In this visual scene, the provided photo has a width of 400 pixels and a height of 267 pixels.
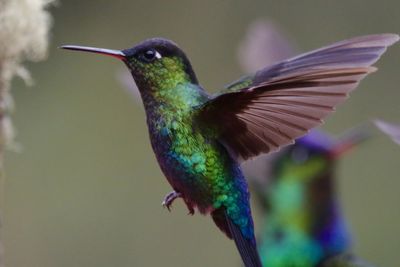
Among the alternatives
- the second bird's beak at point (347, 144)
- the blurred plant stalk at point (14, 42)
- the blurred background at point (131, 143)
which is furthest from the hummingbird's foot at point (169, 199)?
the blurred background at point (131, 143)

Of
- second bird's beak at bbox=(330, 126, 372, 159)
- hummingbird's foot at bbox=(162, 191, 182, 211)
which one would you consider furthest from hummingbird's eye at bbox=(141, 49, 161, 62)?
second bird's beak at bbox=(330, 126, 372, 159)

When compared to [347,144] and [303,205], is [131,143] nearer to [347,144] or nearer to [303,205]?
[303,205]

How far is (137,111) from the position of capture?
4.36 meters

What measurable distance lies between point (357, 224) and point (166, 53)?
3.16 metres

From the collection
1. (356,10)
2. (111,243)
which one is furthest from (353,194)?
(111,243)

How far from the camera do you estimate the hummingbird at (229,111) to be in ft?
3.30

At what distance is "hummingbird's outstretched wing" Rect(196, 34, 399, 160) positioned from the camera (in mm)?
998

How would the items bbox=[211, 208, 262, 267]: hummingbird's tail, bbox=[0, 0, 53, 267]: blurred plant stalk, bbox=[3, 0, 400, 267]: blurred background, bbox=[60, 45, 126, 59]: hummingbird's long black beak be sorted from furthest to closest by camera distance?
bbox=[3, 0, 400, 267]: blurred background
bbox=[0, 0, 53, 267]: blurred plant stalk
bbox=[211, 208, 262, 267]: hummingbird's tail
bbox=[60, 45, 126, 59]: hummingbird's long black beak

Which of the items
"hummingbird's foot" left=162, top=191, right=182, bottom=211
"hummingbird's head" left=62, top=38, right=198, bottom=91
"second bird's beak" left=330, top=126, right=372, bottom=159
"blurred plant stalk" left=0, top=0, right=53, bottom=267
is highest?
"blurred plant stalk" left=0, top=0, right=53, bottom=267

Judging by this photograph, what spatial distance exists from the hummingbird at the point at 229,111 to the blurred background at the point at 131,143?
2.77 m

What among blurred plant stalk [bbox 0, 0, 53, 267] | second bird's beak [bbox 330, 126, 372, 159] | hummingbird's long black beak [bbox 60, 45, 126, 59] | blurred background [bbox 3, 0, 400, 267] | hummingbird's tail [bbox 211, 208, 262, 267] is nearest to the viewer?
hummingbird's long black beak [bbox 60, 45, 126, 59]

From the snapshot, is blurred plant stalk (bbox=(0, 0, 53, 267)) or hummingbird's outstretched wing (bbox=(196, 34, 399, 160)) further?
blurred plant stalk (bbox=(0, 0, 53, 267))

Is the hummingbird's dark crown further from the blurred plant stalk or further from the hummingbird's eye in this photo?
the blurred plant stalk

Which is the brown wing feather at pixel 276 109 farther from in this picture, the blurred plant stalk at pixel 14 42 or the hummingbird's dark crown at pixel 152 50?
the blurred plant stalk at pixel 14 42
